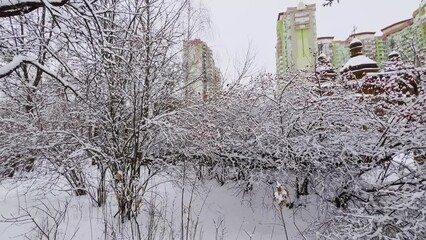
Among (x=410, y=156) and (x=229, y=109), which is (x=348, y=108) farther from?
(x=229, y=109)

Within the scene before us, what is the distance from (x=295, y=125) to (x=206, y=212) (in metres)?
2.39

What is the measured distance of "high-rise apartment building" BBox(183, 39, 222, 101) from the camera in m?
7.93

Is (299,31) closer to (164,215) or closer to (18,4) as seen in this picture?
(164,215)

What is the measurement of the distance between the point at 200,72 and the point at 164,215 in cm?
846

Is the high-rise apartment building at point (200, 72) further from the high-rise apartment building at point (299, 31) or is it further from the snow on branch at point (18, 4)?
the high-rise apartment building at point (299, 31)

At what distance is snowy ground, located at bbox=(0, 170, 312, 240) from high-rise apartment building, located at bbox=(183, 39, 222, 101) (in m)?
2.57

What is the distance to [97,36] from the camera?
3957 mm

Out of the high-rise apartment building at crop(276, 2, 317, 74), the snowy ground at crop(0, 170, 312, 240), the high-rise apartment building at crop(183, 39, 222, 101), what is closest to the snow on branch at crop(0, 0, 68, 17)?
the snowy ground at crop(0, 170, 312, 240)

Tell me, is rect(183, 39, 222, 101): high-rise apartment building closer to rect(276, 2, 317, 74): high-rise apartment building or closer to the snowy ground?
the snowy ground

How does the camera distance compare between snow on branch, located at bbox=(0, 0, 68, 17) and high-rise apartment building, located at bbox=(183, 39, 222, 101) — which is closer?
snow on branch, located at bbox=(0, 0, 68, 17)

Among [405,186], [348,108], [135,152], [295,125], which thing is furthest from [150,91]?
[405,186]

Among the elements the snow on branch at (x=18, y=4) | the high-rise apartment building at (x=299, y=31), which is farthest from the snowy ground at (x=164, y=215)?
the high-rise apartment building at (x=299, y=31)

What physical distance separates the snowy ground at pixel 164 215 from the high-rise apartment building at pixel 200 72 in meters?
2.57

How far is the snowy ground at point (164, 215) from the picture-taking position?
14.4 ft
